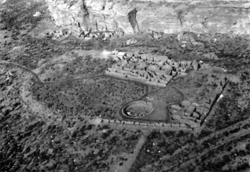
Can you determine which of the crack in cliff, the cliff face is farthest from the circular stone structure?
the crack in cliff

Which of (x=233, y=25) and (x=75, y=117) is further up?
(x=233, y=25)

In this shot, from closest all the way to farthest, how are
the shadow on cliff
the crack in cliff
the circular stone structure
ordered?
the circular stone structure
the crack in cliff
the shadow on cliff

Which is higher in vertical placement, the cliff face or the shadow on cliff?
the cliff face

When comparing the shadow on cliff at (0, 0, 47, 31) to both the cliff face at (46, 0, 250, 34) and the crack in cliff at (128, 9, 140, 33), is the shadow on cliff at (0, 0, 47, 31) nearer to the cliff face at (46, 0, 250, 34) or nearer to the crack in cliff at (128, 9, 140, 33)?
the cliff face at (46, 0, 250, 34)

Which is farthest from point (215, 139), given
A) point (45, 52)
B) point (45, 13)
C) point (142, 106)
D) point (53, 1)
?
point (45, 13)

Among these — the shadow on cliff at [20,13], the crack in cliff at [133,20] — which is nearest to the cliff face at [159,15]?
the crack in cliff at [133,20]

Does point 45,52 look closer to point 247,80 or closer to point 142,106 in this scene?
point 142,106

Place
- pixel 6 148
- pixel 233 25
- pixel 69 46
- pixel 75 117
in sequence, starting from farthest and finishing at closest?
pixel 69 46
pixel 233 25
pixel 75 117
pixel 6 148
